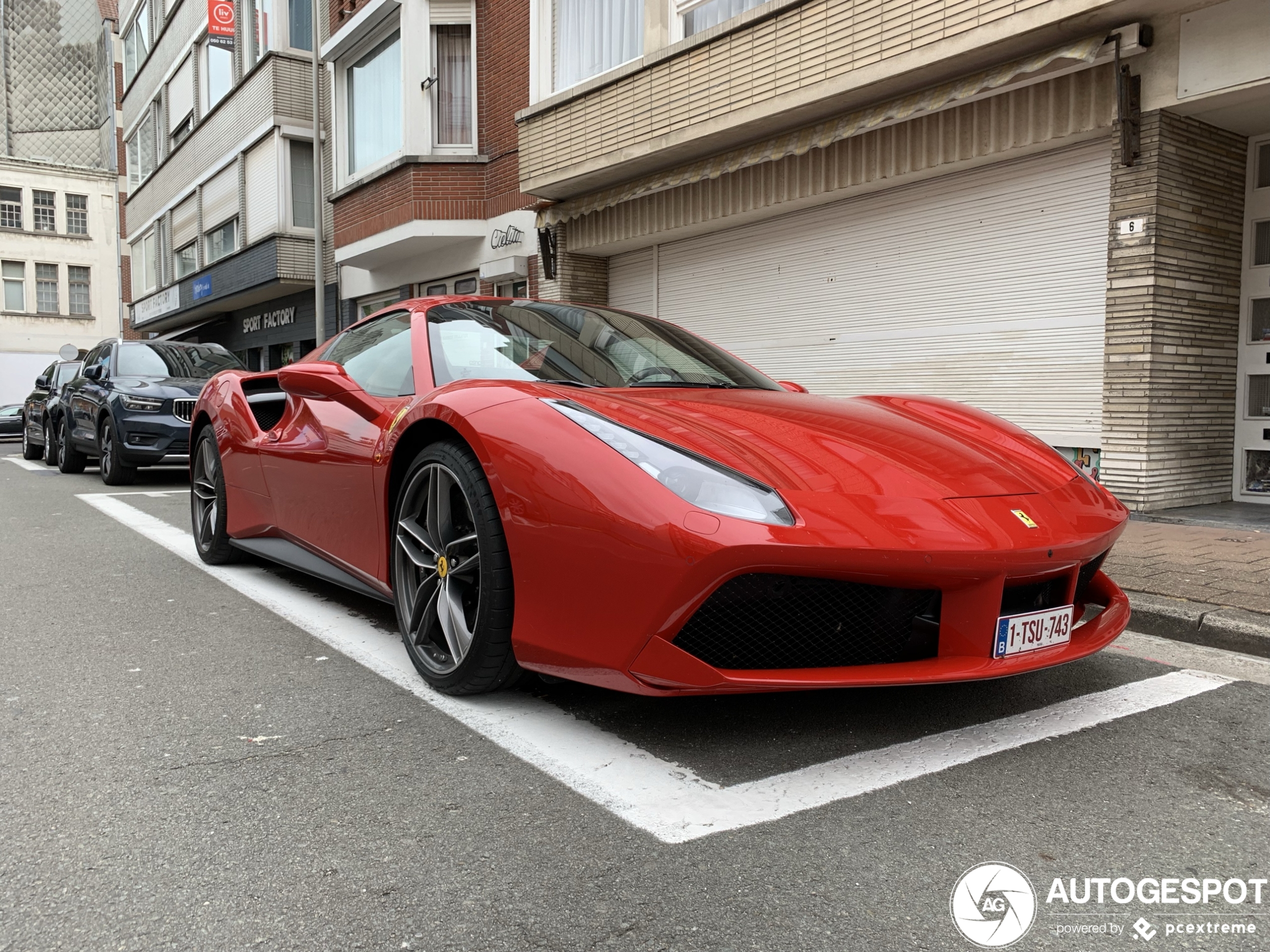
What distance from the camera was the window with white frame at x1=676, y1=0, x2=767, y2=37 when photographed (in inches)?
386

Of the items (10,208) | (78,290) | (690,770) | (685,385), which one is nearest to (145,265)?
(78,290)

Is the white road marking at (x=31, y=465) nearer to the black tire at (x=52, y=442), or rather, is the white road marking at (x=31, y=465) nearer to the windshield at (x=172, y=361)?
the black tire at (x=52, y=442)

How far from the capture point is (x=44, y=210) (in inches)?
1825

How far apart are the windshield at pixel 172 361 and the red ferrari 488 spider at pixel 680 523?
8.04m

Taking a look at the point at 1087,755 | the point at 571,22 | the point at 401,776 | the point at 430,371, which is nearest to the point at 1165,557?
the point at 1087,755

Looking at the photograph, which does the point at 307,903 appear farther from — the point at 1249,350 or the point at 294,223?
the point at 294,223

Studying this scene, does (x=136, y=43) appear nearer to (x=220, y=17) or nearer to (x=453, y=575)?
(x=220, y=17)

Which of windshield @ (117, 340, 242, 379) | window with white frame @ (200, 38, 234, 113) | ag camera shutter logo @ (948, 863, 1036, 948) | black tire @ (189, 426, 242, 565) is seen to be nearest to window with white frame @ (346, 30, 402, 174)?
windshield @ (117, 340, 242, 379)

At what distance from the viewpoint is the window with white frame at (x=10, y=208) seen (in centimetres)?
4562

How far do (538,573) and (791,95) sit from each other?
7293 millimetres

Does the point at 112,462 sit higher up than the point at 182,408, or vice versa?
the point at 182,408

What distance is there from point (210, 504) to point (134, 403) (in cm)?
560

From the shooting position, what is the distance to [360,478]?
11.8 ft

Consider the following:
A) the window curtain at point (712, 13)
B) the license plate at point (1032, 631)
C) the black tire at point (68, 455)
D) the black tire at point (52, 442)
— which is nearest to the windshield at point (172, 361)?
the black tire at point (68, 455)
